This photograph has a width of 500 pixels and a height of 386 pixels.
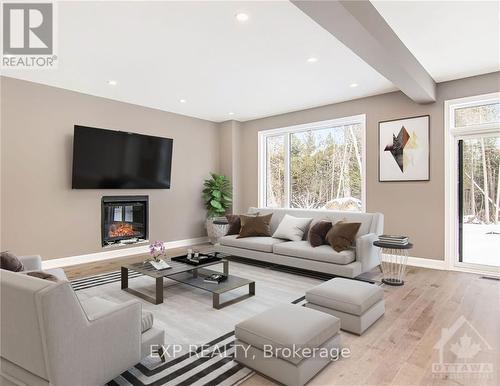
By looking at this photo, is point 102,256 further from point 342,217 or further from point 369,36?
point 369,36

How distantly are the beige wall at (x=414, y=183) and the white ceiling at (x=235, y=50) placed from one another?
0.24 m

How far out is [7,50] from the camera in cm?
359

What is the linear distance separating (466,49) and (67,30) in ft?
15.0

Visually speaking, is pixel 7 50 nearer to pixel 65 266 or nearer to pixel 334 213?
pixel 65 266

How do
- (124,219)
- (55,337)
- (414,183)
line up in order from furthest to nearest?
(124,219) < (414,183) < (55,337)

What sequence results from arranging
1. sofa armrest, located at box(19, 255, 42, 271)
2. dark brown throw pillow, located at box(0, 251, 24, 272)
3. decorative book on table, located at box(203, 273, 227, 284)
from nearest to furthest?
1. dark brown throw pillow, located at box(0, 251, 24, 272)
2. sofa armrest, located at box(19, 255, 42, 271)
3. decorative book on table, located at box(203, 273, 227, 284)

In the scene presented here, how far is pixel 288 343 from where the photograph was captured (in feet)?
6.19

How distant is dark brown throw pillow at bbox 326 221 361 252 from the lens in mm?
4070

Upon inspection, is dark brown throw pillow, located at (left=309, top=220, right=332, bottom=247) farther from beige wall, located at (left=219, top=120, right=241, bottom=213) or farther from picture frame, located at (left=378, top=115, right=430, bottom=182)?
beige wall, located at (left=219, top=120, right=241, bottom=213)

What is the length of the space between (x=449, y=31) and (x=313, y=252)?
9.90 ft

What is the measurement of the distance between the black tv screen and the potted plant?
1057 millimetres

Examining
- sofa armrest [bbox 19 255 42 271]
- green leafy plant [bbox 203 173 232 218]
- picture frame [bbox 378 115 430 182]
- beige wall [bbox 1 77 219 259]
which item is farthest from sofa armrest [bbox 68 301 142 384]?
green leafy plant [bbox 203 173 232 218]

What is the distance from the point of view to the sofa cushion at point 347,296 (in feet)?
8.52

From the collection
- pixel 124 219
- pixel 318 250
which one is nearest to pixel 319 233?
pixel 318 250
